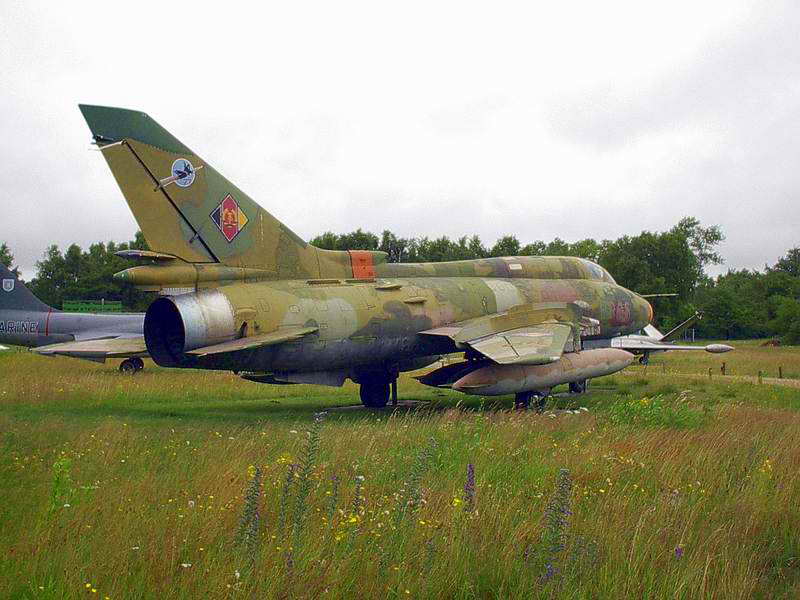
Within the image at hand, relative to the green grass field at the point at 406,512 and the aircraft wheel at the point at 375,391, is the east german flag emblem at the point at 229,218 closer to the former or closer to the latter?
the green grass field at the point at 406,512

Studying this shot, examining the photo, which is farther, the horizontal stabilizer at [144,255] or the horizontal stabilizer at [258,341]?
the horizontal stabilizer at [144,255]

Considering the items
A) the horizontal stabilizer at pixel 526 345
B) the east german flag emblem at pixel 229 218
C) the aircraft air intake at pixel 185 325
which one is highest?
the east german flag emblem at pixel 229 218

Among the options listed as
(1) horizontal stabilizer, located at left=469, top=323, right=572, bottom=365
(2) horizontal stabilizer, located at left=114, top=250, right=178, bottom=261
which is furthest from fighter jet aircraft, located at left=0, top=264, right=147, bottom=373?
(1) horizontal stabilizer, located at left=469, top=323, right=572, bottom=365

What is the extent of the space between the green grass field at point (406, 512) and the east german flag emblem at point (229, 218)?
4.20 metres

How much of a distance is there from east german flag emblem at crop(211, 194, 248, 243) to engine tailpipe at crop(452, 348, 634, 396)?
5.14 m

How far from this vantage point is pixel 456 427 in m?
9.84

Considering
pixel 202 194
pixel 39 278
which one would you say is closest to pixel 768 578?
pixel 202 194

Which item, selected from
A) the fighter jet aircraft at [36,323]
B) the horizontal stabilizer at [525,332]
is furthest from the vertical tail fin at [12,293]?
the horizontal stabilizer at [525,332]

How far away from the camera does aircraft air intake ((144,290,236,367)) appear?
38.5 ft

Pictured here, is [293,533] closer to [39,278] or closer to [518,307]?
[518,307]

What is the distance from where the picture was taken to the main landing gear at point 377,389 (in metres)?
16.1

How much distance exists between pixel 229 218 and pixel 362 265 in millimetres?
3152

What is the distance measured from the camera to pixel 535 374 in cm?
1421

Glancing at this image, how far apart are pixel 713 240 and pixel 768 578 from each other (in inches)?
3566
